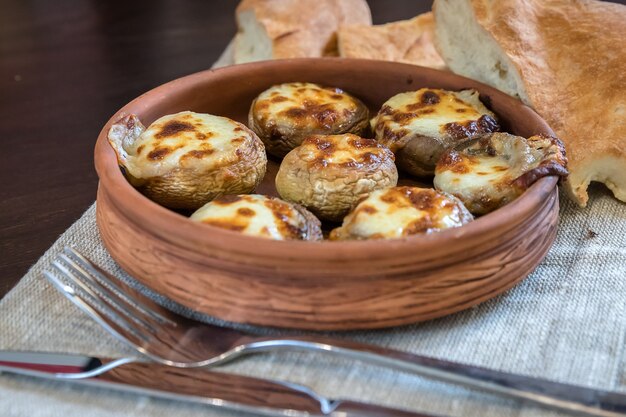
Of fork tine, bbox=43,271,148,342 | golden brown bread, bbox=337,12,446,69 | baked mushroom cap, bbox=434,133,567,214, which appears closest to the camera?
fork tine, bbox=43,271,148,342

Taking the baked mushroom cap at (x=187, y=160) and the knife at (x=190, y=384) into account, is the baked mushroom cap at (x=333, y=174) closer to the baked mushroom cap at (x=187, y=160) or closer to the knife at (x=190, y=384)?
the baked mushroom cap at (x=187, y=160)

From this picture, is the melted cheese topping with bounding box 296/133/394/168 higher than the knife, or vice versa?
the melted cheese topping with bounding box 296/133/394/168

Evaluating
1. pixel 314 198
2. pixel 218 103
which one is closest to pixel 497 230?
pixel 314 198

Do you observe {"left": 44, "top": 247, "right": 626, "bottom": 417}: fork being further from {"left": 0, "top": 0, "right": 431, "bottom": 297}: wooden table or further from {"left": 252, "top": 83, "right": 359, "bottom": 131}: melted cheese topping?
{"left": 252, "top": 83, "right": 359, "bottom": 131}: melted cheese topping

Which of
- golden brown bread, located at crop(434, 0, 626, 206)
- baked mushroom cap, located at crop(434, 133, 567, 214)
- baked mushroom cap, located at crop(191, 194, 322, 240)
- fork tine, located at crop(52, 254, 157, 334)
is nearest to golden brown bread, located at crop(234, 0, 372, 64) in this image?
golden brown bread, located at crop(434, 0, 626, 206)

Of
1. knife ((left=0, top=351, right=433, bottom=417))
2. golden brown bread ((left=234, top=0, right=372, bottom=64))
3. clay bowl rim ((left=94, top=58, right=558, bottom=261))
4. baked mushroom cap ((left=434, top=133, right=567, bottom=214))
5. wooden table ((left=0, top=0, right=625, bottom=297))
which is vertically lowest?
wooden table ((left=0, top=0, right=625, bottom=297))

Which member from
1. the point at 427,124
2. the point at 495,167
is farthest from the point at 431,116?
the point at 495,167

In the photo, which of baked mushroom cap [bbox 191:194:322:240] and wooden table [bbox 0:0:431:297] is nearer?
baked mushroom cap [bbox 191:194:322:240]
